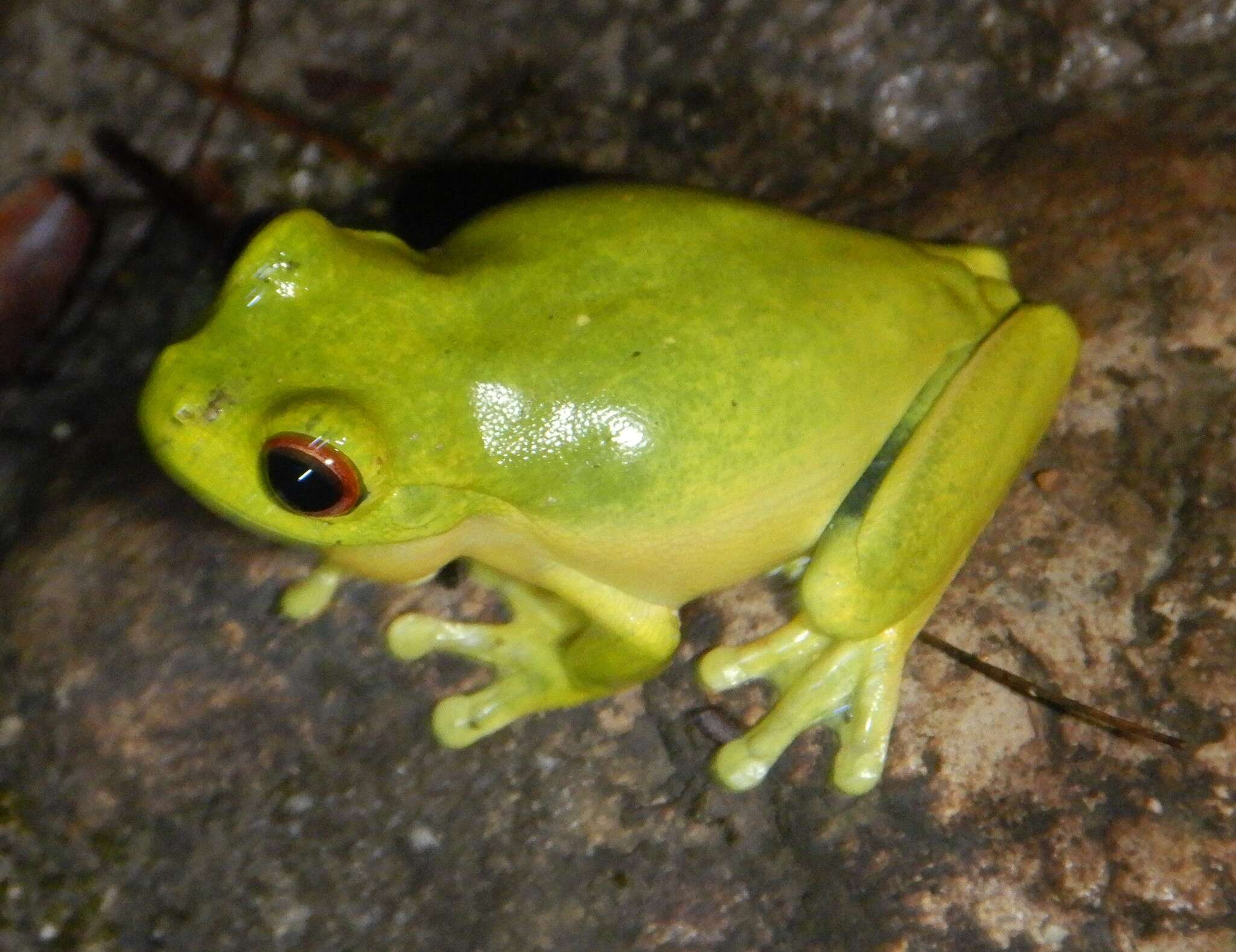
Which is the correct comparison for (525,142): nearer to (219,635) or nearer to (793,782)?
(219,635)

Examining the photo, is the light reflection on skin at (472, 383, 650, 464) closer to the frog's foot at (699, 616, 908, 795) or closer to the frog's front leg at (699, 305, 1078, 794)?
the frog's front leg at (699, 305, 1078, 794)

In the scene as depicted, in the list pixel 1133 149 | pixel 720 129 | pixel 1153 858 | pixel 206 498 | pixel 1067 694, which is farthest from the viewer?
pixel 720 129

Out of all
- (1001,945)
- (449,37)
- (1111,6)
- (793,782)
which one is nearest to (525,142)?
(449,37)

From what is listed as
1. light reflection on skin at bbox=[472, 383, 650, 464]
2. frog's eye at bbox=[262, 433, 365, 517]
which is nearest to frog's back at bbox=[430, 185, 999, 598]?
light reflection on skin at bbox=[472, 383, 650, 464]

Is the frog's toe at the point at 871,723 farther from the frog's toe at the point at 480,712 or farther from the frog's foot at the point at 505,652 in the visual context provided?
the frog's toe at the point at 480,712

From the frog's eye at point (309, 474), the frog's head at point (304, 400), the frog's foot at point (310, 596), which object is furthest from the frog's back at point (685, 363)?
the frog's foot at point (310, 596)

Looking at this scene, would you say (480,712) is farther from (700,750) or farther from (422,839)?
Answer: (700,750)
